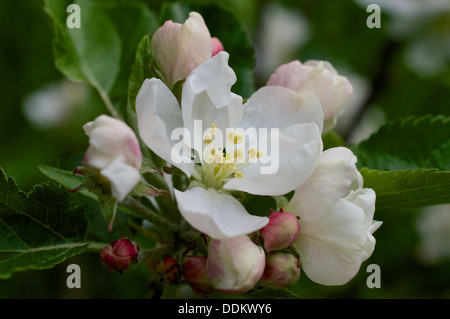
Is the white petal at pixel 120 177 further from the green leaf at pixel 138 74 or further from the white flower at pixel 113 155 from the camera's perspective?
the green leaf at pixel 138 74

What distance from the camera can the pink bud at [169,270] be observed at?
43.5 inches

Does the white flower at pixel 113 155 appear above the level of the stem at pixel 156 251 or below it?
above

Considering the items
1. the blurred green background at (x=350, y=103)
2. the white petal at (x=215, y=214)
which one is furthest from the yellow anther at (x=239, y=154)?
the blurred green background at (x=350, y=103)

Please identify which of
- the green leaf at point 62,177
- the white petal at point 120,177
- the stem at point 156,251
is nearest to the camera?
the white petal at point 120,177

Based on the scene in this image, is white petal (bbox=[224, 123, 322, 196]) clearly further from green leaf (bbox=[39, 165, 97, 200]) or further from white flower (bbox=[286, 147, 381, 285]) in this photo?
green leaf (bbox=[39, 165, 97, 200])

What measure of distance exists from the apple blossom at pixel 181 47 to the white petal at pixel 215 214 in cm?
25

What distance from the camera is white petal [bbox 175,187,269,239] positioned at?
0.95m

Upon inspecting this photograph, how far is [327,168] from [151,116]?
1.10 ft

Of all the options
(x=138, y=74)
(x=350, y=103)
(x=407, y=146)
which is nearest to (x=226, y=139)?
(x=138, y=74)

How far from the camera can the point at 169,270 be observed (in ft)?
3.63

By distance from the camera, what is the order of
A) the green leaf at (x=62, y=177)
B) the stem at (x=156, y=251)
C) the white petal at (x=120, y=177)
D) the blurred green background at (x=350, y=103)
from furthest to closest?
1. the blurred green background at (x=350, y=103)
2. the green leaf at (x=62, y=177)
3. the stem at (x=156, y=251)
4. the white petal at (x=120, y=177)
